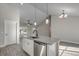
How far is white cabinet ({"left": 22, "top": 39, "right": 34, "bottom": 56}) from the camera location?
4.75 ft

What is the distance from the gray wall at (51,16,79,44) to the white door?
2.02 ft

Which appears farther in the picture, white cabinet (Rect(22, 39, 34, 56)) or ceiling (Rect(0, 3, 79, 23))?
white cabinet (Rect(22, 39, 34, 56))

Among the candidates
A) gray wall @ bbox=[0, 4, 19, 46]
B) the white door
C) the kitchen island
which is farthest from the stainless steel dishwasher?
gray wall @ bbox=[0, 4, 19, 46]

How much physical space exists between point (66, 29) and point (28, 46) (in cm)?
68

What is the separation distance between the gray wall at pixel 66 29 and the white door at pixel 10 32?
62 cm

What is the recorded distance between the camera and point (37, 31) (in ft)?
4.88

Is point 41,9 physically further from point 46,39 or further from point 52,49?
point 52,49

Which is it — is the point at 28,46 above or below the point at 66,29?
below

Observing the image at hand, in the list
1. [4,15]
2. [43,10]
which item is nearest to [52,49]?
[43,10]

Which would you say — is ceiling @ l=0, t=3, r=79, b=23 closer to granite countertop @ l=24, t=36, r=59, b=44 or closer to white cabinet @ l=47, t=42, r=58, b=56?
granite countertop @ l=24, t=36, r=59, b=44

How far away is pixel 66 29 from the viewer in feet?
4.65

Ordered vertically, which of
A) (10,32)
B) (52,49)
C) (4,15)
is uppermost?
(4,15)

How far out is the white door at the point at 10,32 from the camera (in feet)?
4.53

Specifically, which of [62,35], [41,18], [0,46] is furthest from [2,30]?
[62,35]
